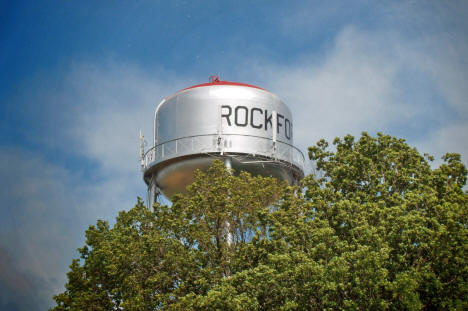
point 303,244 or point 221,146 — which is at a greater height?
point 221,146

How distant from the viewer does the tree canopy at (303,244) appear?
1636 cm

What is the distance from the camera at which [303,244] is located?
18297 millimetres

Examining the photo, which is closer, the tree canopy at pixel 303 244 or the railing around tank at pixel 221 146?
the tree canopy at pixel 303 244

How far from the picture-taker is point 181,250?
19.9 meters

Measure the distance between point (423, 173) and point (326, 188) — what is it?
328 centimetres

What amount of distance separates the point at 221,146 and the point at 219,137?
1.41 ft

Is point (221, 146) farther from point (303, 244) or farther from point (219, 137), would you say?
point (303, 244)

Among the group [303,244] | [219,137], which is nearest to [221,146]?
[219,137]

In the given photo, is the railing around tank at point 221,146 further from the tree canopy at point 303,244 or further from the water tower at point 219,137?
the tree canopy at point 303,244

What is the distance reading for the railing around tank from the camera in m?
25.4

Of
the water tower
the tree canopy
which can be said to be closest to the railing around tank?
the water tower

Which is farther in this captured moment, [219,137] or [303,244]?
[219,137]

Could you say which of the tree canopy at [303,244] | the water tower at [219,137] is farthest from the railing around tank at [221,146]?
the tree canopy at [303,244]

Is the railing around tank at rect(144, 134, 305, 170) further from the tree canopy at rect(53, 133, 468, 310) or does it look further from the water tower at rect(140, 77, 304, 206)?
the tree canopy at rect(53, 133, 468, 310)
